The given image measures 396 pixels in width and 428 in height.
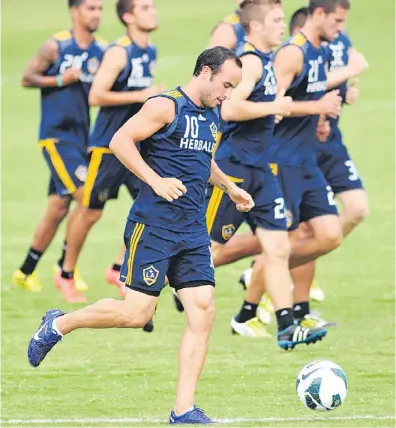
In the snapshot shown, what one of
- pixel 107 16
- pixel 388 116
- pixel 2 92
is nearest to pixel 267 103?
pixel 388 116

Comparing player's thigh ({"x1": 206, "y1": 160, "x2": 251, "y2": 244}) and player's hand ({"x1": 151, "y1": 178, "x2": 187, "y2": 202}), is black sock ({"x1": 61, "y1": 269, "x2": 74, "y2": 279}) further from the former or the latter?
player's hand ({"x1": 151, "y1": 178, "x2": 187, "y2": 202})

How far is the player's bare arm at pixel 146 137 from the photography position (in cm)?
966

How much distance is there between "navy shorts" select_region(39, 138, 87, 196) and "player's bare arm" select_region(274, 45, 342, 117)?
2986mm

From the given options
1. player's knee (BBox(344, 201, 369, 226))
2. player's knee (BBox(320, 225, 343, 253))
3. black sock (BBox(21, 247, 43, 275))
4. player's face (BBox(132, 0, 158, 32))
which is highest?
player's face (BBox(132, 0, 158, 32))

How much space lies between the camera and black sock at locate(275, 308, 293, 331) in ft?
39.7

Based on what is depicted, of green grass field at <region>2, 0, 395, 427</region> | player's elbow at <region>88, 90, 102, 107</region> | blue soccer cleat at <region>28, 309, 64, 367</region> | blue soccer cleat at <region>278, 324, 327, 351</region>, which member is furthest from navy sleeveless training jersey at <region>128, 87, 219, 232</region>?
player's elbow at <region>88, 90, 102, 107</region>

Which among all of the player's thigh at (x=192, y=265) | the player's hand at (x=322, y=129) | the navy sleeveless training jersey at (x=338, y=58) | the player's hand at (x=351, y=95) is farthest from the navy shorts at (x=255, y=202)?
the player's thigh at (x=192, y=265)

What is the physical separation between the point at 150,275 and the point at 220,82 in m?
1.33

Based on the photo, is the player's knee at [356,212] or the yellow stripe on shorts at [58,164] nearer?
the player's knee at [356,212]

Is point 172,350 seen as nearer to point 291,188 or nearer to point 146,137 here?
point 291,188

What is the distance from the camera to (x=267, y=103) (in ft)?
39.1

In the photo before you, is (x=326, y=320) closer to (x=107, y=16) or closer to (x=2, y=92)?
(x=2, y=92)

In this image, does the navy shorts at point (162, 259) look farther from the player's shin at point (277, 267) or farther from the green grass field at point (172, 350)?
the player's shin at point (277, 267)

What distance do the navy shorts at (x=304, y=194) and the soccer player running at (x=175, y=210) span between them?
2.86 m
